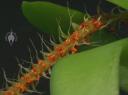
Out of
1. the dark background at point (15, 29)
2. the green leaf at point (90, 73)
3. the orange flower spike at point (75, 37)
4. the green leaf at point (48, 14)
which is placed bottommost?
the dark background at point (15, 29)

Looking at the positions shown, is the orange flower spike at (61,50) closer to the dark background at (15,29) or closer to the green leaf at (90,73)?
the green leaf at (90,73)

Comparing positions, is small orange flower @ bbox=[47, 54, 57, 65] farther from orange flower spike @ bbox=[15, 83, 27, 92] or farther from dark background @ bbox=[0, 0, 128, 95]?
dark background @ bbox=[0, 0, 128, 95]

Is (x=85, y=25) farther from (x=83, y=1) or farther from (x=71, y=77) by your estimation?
(x=83, y=1)

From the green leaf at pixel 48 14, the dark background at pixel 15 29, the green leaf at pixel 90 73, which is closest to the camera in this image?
the green leaf at pixel 90 73

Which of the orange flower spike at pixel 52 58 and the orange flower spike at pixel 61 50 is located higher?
the orange flower spike at pixel 61 50

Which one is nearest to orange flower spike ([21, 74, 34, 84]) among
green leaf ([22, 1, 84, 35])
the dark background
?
green leaf ([22, 1, 84, 35])

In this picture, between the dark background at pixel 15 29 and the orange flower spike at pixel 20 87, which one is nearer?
the orange flower spike at pixel 20 87

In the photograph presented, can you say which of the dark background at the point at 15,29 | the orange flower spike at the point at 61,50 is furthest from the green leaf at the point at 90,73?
the dark background at the point at 15,29

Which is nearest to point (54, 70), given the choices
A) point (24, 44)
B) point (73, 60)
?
point (73, 60)
